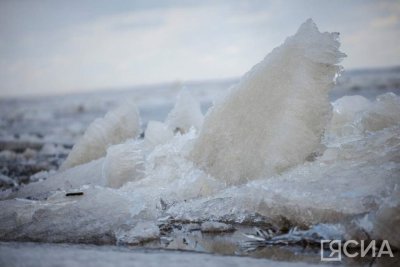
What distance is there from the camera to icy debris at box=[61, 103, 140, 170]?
14.1ft

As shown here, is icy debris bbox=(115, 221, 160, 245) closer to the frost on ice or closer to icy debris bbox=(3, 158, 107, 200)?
the frost on ice

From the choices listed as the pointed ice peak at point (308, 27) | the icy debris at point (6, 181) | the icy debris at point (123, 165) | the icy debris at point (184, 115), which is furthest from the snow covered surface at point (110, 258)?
the icy debris at point (184, 115)

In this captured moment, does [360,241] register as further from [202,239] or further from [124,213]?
[124,213]

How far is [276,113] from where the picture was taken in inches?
111

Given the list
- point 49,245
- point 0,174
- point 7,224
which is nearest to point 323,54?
point 49,245

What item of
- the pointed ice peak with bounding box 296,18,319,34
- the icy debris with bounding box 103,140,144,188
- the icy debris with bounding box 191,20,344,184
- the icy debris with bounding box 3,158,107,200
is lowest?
the icy debris with bounding box 3,158,107,200

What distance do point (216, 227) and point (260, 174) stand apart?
568mm

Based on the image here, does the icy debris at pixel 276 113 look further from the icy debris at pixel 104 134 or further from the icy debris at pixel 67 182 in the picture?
the icy debris at pixel 104 134

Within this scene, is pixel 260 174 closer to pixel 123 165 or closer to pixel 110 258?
pixel 123 165

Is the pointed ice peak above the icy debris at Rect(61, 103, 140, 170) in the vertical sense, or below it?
above

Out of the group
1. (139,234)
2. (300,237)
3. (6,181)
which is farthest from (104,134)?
(300,237)

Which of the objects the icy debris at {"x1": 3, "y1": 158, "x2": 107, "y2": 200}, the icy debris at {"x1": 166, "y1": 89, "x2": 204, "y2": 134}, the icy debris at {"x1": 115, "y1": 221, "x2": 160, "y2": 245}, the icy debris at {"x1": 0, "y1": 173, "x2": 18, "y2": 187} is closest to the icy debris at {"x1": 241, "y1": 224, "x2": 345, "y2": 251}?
the icy debris at {"x1": 115, "y1": 221, "x2": 160, "y2": 245}

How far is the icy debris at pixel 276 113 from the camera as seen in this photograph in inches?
106

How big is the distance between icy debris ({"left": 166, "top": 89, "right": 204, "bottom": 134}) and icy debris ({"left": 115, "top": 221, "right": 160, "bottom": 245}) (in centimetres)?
257
